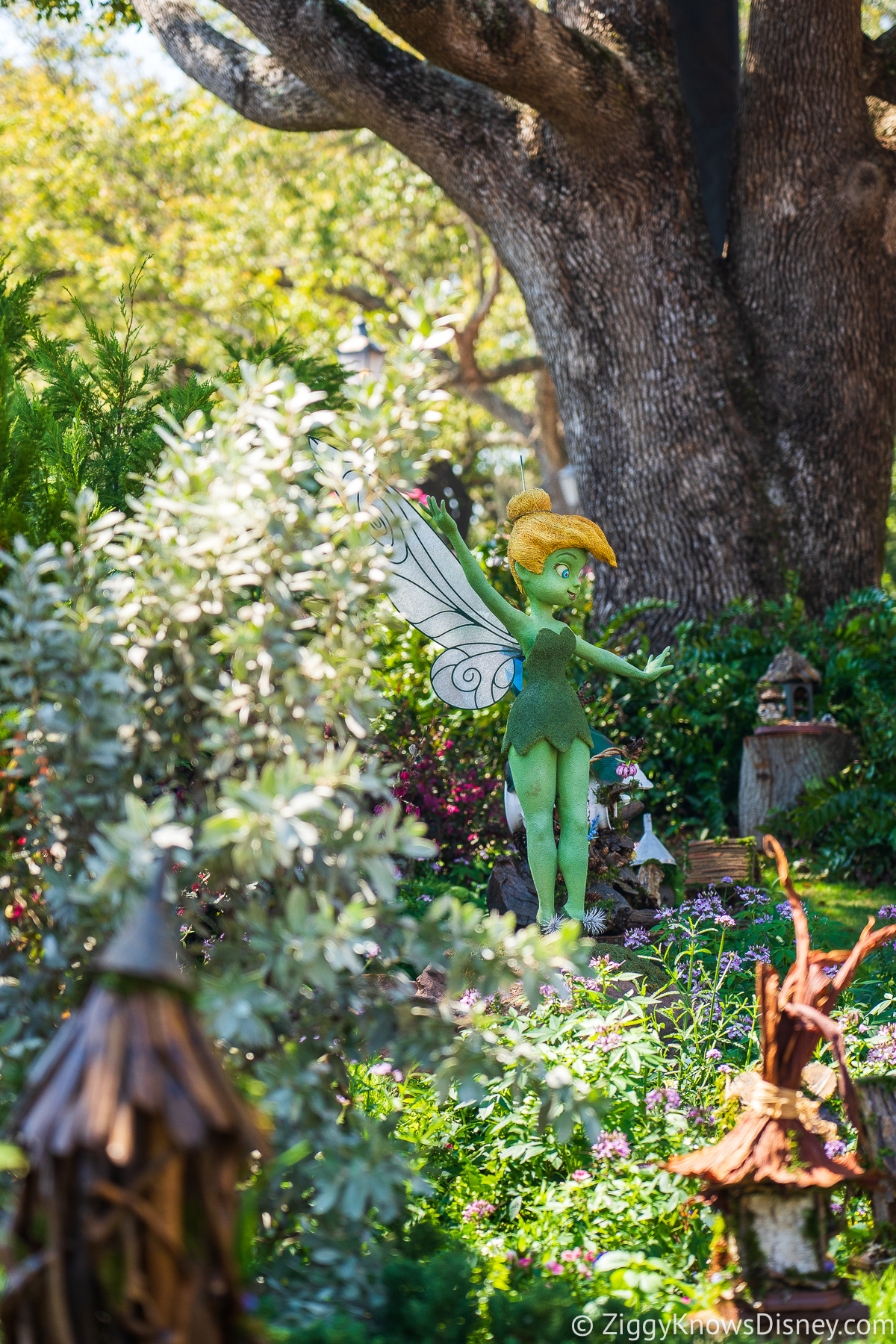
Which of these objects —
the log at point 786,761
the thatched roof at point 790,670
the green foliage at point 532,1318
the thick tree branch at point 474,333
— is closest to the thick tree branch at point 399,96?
the thatched roof at point 790,670

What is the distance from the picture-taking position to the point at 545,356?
7.48m

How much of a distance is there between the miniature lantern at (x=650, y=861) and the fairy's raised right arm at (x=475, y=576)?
145cm

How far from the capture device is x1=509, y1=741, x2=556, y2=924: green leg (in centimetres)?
397

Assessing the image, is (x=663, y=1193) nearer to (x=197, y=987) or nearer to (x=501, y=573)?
(x=197, y=987)

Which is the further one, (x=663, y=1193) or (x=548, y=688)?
(x=548, y=688)

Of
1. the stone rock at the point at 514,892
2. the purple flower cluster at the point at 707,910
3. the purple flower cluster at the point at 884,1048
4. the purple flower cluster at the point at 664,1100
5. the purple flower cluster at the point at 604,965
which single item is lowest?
the purple flower cluster at the point at 664,1100

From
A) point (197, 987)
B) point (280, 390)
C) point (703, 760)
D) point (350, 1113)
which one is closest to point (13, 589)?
point (280, 390)

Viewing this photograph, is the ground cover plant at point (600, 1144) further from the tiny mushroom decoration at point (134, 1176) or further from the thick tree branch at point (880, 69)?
the thick tree branch at point (880, 69)

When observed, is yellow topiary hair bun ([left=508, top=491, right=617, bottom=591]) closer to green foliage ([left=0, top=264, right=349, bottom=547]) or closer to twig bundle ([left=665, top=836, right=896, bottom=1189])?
green foliage ([left=0, top=264, right=349, bottom=547])

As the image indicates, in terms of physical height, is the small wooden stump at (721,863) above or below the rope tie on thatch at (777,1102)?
above

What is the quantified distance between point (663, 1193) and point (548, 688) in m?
1.98

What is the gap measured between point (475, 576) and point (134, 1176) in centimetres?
287

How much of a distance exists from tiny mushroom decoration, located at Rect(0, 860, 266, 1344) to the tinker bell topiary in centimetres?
272

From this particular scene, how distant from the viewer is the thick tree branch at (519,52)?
5852mm
